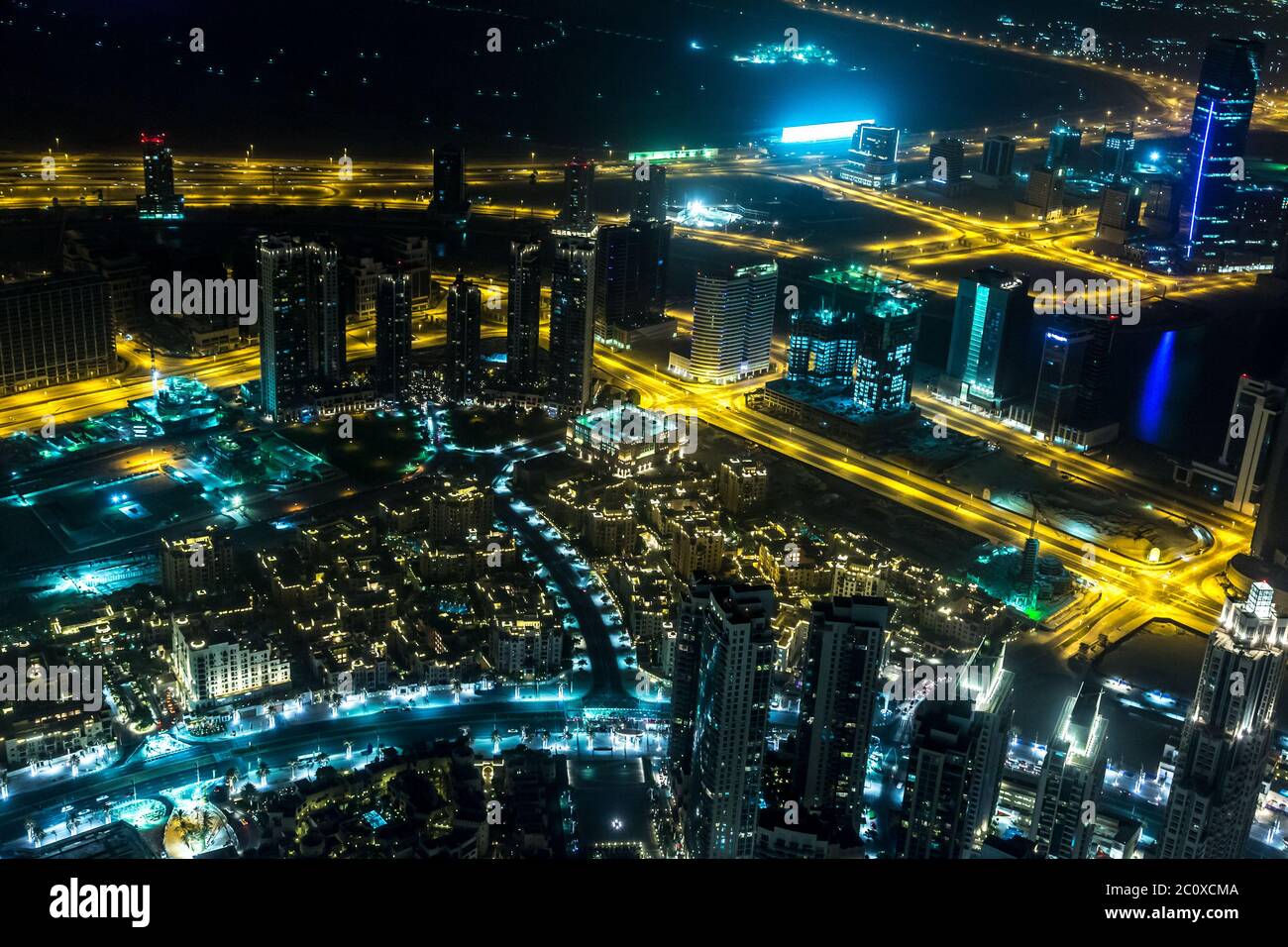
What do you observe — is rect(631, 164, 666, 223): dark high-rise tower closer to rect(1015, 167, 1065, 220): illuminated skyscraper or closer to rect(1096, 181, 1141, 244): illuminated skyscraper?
rect(1015, 167, 1065, 220): illuminated skyscraper

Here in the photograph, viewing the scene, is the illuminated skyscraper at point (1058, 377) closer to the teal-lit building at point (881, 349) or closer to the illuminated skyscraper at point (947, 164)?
the teal-lit building at point (881, 349)

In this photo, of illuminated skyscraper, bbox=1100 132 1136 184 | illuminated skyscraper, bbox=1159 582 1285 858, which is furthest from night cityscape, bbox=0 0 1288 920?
illuminated skyscraper, bbox=1100 132 1136 184

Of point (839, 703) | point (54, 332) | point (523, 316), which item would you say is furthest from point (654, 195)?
point (839, 703)

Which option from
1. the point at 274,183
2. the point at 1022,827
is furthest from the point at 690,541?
the point at 274,183

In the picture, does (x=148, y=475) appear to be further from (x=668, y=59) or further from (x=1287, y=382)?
(x=668, y=59)

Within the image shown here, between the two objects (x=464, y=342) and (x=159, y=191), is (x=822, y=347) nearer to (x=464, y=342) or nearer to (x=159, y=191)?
(x=464, y=342)
